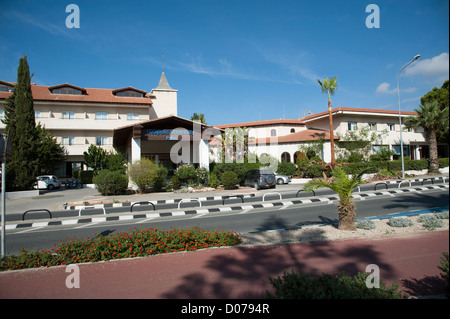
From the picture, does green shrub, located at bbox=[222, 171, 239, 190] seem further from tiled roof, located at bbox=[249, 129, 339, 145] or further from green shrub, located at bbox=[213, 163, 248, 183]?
tiled roof, located at bbox=[249, 129, 339, 145]

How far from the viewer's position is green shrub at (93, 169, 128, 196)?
17.9 meters

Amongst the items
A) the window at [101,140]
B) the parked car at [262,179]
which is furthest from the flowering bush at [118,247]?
the window at [101,140]

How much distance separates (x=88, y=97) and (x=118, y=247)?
3471 centimetres

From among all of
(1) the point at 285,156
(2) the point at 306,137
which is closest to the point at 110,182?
(1) the point at 285,156

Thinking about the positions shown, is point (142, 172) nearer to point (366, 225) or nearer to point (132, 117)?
point (366, 225)

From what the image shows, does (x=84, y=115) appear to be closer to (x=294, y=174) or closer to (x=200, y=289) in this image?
(x=294, y=174)

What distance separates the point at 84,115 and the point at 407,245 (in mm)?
37342

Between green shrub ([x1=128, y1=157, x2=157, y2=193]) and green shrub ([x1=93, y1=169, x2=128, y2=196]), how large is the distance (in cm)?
75

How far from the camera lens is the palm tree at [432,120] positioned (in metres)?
1.90

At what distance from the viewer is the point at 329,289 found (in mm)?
3094

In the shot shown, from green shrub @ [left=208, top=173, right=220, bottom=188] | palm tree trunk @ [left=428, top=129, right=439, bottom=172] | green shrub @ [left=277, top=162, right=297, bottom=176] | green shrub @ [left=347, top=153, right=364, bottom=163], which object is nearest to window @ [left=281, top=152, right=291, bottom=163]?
green shrub @ [left=277, top=162, right=297, bottom=176]

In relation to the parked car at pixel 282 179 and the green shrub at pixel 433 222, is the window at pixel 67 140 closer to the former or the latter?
the parked car at pixel 282 179

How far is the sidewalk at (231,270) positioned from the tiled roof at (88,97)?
1305 inches

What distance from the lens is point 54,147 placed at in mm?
29594
